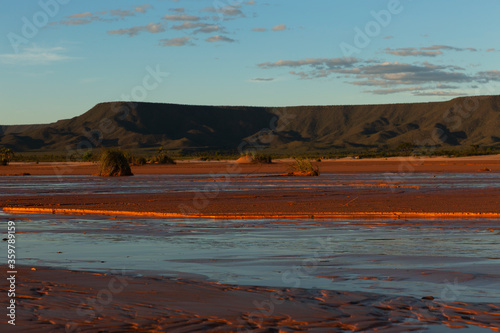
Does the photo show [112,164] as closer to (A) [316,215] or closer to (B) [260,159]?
(B) [260,159]

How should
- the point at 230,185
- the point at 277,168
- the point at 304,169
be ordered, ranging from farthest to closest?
the point at 277,168, the point at 304,169, the point at 230,185

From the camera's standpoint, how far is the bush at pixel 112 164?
202 ft

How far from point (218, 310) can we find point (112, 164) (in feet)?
180

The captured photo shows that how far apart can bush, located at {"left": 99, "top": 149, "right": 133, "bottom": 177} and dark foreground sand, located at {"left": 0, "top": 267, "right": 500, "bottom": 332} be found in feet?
172

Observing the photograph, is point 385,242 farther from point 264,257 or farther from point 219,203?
point 219,203

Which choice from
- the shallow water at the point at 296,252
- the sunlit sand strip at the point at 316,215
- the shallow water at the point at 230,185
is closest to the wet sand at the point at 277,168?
the shallow water at the point at 230,185

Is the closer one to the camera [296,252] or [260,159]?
[296,252]

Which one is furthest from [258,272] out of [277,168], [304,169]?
[277,168]

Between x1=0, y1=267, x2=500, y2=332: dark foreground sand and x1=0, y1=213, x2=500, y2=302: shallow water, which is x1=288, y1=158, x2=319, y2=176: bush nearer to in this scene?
x1=0, y1=213, x2=500, y2=302: shallow water

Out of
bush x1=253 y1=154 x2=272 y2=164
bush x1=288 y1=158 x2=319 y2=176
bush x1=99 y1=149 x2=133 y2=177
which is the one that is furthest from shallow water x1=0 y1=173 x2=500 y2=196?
bush x1=253 y1=154 x2=272 y2=164

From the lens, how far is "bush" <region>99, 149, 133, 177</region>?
202 feet

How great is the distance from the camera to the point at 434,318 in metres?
7.46

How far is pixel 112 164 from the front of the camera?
202 ft

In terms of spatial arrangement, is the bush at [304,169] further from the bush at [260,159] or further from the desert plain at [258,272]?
the desert plain at [258,272]
